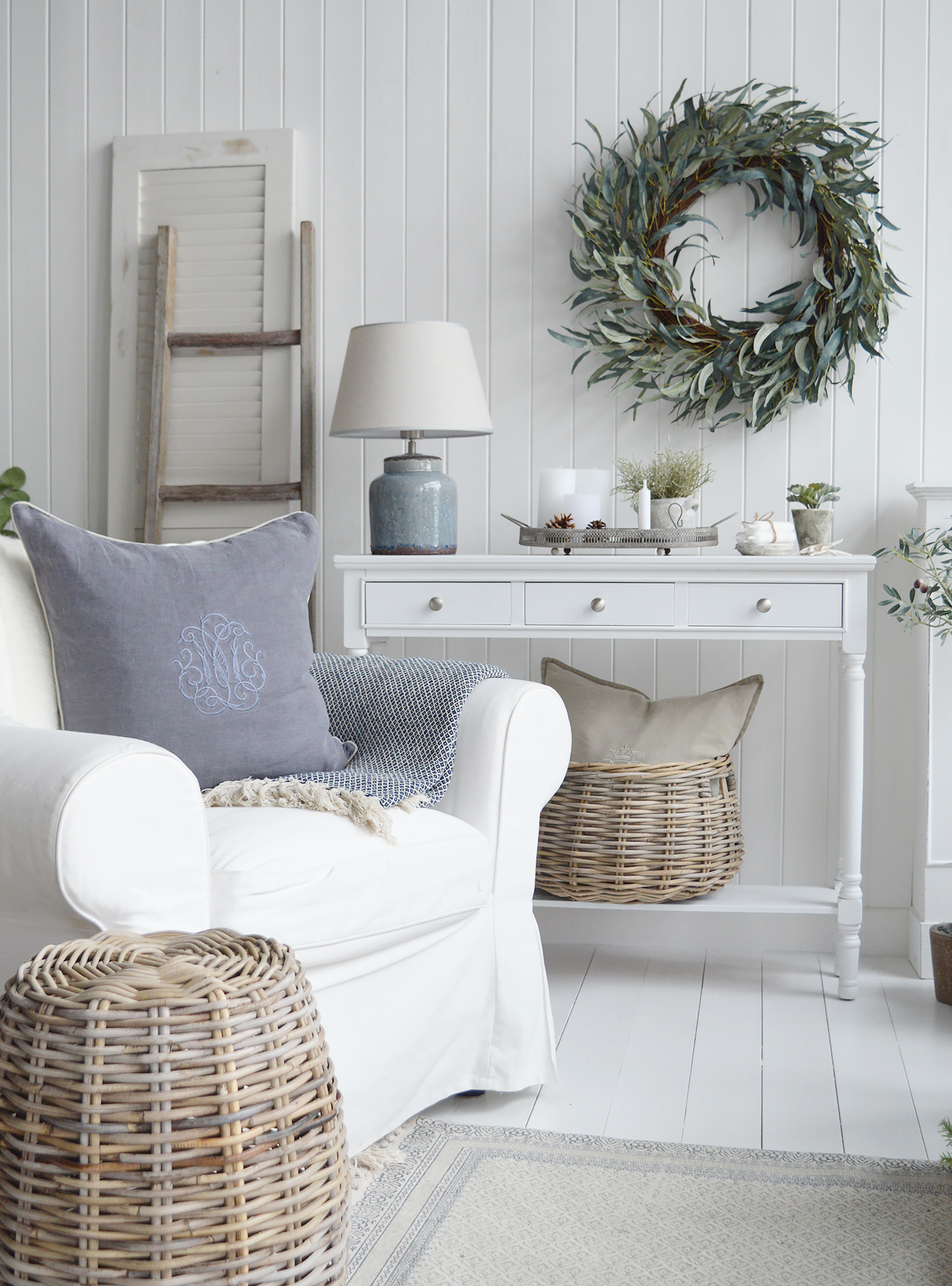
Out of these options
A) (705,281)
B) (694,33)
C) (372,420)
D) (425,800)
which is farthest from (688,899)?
(694,33)

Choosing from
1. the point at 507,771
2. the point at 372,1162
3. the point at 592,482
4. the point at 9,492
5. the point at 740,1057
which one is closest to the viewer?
the point at 372,1162

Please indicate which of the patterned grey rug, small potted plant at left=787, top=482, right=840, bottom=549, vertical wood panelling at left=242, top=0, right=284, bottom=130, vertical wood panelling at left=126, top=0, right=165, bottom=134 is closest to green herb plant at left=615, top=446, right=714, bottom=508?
small potted plant at left=787, top=482, right=840, bottom=549

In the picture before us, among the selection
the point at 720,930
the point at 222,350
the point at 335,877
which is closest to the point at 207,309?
the point at 222,350

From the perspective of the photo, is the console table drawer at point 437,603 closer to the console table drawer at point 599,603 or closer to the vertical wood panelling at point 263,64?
the console table drawer at point 599,603

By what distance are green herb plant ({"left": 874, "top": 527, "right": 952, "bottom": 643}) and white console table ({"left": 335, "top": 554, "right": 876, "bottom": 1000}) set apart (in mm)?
148

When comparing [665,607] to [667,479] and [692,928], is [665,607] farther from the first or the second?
[692,928]

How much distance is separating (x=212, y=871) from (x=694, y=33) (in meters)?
2.24

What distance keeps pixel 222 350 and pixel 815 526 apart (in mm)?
1458

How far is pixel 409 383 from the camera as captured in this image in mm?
2406

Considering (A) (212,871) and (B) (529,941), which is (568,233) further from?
(A) (212,871)

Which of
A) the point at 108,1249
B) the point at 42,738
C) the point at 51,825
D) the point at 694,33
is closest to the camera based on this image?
the point at 108,1249

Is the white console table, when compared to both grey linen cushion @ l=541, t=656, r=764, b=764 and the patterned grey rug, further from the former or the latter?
the patterned grey rug

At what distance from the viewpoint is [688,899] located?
241 cm

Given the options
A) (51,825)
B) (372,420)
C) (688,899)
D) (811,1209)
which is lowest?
(811,1209)
